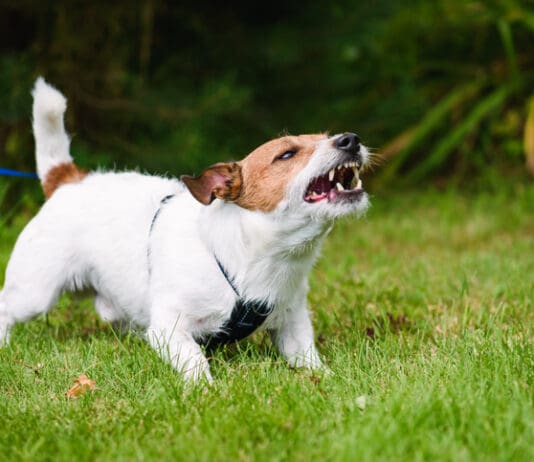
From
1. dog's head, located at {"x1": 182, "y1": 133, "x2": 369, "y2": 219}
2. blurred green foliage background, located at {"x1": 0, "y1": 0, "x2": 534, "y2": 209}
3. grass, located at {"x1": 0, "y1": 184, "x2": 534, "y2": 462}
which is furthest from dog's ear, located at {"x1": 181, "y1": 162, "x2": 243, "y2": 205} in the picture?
blurred green foliage background, located at {"x1": 0, "y1": 0, "x2": 534, "y2": 209}

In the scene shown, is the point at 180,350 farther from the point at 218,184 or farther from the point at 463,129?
the point at 463,129

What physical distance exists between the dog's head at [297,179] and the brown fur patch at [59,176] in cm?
103

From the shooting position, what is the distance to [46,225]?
13.3 feet

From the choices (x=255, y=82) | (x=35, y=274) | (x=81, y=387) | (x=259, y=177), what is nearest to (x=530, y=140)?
(x=255, y=82)

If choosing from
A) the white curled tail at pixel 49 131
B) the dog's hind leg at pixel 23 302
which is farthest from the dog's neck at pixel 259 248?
the white curled tail at pixel 49 131

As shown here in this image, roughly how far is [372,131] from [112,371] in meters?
5.63

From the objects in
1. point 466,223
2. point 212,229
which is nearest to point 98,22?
point 466,223

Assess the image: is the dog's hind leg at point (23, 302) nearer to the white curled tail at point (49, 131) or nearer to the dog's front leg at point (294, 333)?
the white curled tail at point (49, 131)

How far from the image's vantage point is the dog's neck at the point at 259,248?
3531 mm

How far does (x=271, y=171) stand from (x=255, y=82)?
4476 millimetres

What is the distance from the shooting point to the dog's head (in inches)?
135

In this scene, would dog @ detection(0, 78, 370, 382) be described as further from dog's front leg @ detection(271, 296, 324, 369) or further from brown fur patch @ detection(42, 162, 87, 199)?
brown fur patch @ detection(42, 162, 87, 199)

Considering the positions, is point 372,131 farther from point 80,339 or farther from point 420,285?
point 80,339

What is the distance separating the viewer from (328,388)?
309cm
